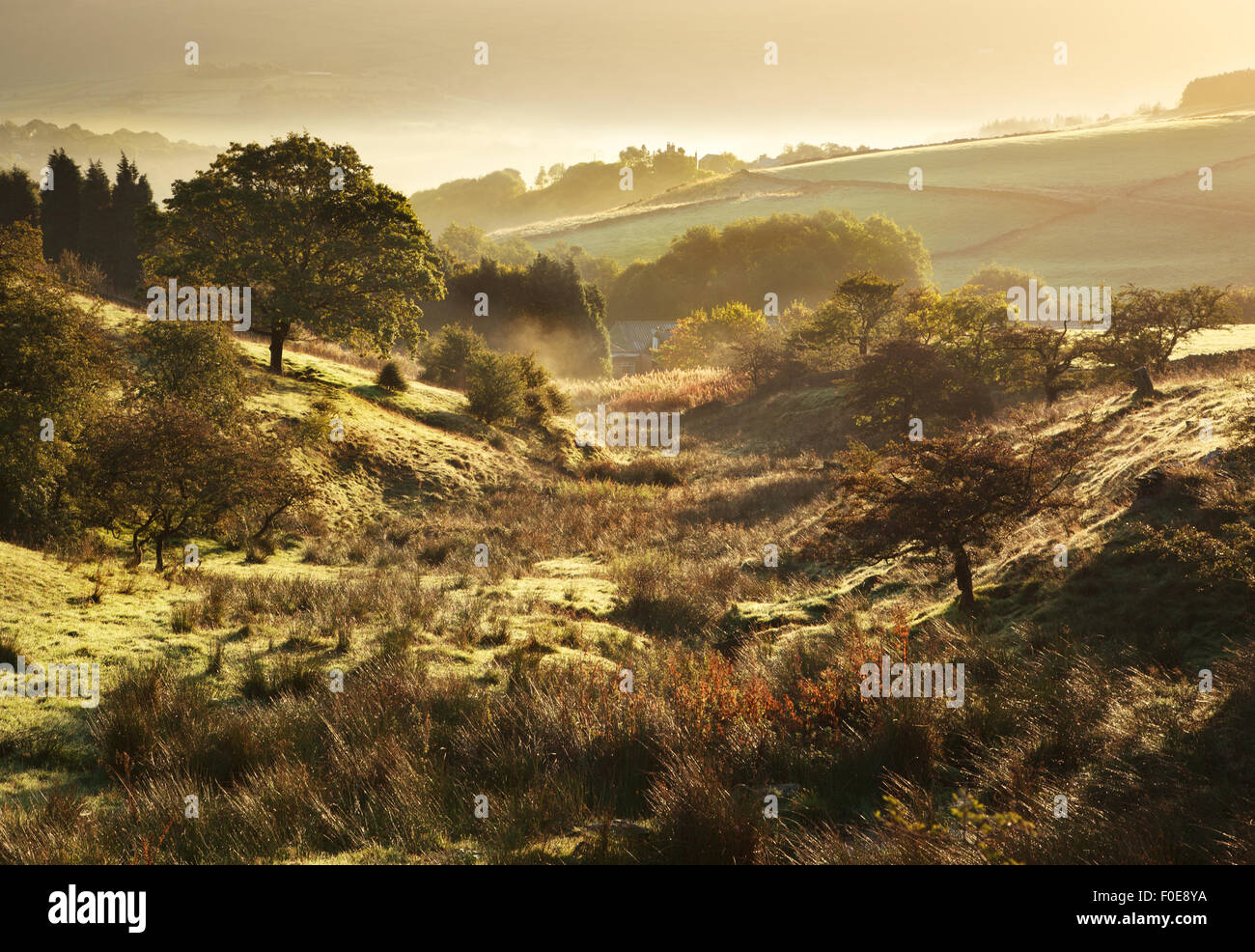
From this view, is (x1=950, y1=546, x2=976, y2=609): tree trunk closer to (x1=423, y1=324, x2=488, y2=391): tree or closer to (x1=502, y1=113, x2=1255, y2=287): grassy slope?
(x1=423, y1=324, x2=488, y2=391): tree

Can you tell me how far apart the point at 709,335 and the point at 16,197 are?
5933 centimetres

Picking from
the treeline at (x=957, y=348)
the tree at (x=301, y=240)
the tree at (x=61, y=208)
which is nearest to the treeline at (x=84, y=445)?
the tree at (x=301, y=240)

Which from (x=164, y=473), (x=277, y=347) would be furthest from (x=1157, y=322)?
(x=277, y=347)

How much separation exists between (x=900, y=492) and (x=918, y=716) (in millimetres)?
4116

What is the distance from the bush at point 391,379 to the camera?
34000 millimetres

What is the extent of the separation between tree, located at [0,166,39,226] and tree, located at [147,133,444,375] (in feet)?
120

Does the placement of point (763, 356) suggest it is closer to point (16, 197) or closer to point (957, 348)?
point (957, 348)

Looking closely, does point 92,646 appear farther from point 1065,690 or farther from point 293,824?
point 1065,690

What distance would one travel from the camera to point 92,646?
344 inches

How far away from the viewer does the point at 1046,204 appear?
100938mm

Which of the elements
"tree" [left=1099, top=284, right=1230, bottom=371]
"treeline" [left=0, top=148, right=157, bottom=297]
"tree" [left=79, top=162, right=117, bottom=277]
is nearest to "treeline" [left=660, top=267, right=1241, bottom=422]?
"tree" [left=1099, top=284, right=1230, bottom=371]

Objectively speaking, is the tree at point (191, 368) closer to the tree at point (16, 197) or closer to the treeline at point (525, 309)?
the treeline at point (525, 309)

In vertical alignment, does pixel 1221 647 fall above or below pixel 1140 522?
below
